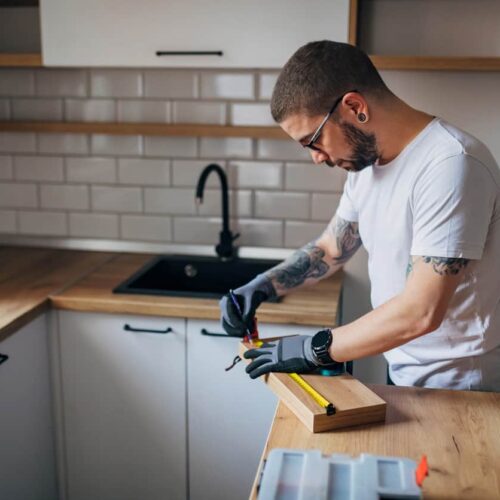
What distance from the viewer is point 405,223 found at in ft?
5.34

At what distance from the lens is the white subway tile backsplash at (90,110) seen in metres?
Answer: 2.74

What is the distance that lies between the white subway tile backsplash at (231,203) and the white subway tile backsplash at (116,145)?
303mm

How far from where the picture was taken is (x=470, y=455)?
1288 mm

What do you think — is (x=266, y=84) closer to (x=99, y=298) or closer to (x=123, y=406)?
(x=99, y=298)

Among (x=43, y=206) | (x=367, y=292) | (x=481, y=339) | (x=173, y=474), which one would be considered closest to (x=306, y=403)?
(x=481, y=339)

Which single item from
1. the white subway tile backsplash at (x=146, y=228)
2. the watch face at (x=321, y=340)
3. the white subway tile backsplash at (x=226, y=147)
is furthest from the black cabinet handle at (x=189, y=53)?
the watch face at (x=321, y=340)

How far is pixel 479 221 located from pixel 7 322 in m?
1.31

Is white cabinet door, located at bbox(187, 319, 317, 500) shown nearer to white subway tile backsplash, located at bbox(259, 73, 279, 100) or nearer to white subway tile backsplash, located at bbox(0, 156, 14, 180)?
white subway tile backsplash, located at bbox(259, 73, 279, 100)

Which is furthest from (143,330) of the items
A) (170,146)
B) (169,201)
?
(170,146)

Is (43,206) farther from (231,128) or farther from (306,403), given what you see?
(306,403)

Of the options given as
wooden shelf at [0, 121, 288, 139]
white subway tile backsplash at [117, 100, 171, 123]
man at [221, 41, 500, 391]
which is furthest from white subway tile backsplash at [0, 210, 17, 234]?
man at [221, 41, 500, 391]

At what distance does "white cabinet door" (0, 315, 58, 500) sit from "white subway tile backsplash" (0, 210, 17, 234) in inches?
28.7

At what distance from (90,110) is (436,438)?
1.89 m

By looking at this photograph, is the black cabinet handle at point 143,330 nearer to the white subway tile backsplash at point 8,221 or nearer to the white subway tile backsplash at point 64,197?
the white subway tile backsplash at point 64,197
